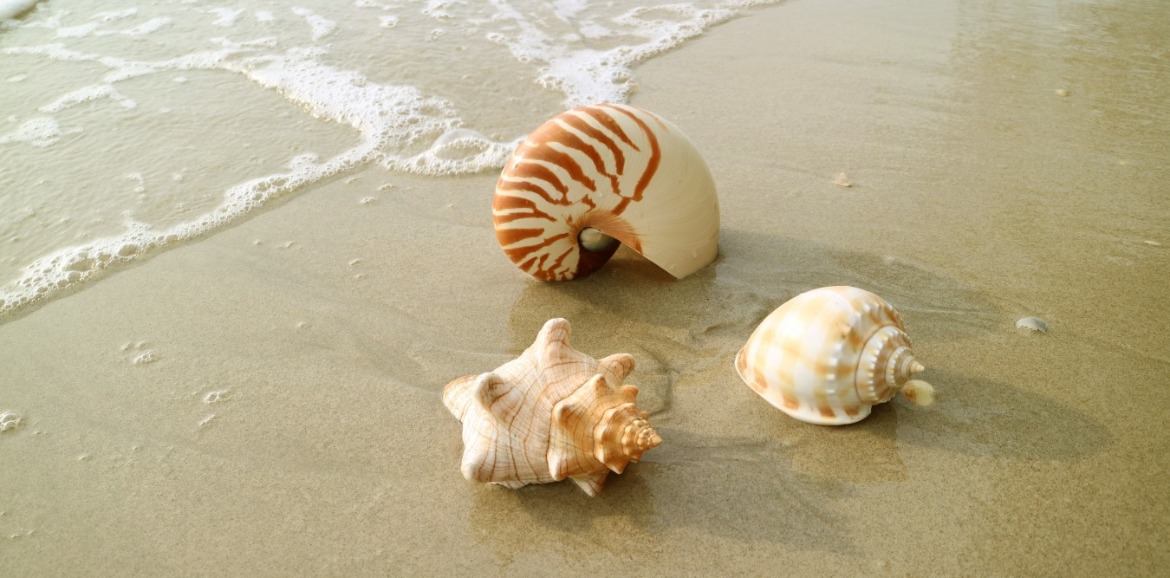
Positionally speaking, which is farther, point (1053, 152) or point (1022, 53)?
point (1022, 53)

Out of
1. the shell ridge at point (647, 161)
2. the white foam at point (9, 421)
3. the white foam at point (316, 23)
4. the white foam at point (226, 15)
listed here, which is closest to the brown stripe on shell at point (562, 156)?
the shell ridge at point (647, 161)

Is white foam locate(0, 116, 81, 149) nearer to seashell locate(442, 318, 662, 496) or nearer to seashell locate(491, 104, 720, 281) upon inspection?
seashell locate(491, 104, 720, 281)

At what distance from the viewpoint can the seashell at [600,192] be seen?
295cm

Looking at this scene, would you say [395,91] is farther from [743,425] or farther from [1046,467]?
[1046,467]

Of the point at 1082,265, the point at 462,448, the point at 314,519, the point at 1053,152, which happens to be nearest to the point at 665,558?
the point at 462,448

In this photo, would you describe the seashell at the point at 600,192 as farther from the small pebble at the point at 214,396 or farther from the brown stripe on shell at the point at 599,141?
the small pebble at the point at 214,396

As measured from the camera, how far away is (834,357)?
2.39 metres

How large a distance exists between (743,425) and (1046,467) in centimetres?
92

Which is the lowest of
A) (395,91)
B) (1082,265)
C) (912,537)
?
(912,537)

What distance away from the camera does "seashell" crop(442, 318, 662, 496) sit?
2211 millimetres

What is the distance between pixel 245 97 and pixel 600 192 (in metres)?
3.21

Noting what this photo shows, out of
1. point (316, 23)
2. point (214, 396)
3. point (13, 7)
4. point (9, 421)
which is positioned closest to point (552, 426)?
point (214, 396)

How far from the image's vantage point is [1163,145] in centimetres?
406

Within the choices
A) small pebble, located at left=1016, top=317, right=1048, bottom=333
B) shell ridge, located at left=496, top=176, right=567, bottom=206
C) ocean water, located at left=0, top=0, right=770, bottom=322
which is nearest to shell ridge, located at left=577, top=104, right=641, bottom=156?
shell ridge, located at left=496, top=176, right=567, bottom=206
